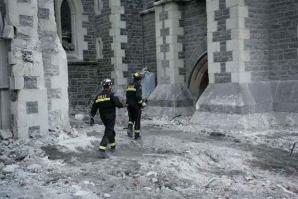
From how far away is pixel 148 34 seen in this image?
16266 mm

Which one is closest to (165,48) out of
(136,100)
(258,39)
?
(258,39)

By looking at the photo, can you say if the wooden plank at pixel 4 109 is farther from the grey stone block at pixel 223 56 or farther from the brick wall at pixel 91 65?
the brick wall at pixel 91 65

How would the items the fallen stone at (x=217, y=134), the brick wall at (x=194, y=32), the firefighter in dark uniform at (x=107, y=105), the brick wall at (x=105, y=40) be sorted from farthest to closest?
the brick wall at (x=105, y=40), the brick wall at (x=194, y=32), the fallen stone at (x=217, y=134), the firefighter in dark uniform at (x=107, y=105)

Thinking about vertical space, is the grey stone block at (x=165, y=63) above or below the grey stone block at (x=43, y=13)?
below

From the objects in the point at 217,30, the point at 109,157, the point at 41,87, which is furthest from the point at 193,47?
the point at 109,157

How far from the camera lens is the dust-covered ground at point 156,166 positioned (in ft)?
19.2

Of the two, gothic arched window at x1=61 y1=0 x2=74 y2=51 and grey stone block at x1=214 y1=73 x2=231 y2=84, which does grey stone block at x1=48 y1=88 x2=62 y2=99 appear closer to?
grey stone block at x1=214 y1=73 x2=231 y2=84

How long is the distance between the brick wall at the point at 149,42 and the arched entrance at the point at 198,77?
2.20 metres

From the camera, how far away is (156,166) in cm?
689

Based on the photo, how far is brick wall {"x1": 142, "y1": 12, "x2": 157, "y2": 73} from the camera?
1595 centimetres

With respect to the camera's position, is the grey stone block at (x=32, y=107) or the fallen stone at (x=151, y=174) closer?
the fallen stone at (x=151, y=174)

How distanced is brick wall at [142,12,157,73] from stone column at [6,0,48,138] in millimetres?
7266

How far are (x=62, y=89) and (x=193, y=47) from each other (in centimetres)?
537

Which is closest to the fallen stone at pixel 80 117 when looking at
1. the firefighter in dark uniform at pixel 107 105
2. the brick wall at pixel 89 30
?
the brick wall at pixel 89 30
